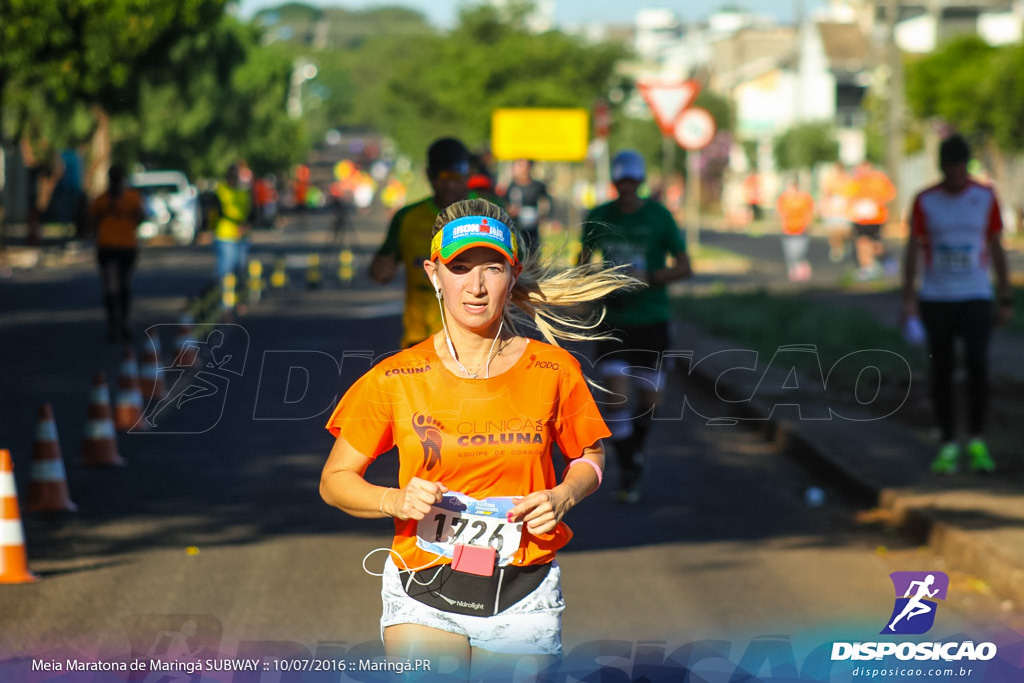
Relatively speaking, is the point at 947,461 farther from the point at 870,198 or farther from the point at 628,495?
the point at 870,198

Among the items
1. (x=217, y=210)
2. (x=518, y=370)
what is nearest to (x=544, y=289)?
(x=518, y=370)

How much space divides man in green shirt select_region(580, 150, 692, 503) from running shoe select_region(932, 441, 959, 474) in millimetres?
1840

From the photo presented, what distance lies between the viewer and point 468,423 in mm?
3822

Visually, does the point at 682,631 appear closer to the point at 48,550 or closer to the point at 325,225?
the point at 48,550

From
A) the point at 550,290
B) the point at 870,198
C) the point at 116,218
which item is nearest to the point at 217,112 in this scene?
the point at 870,198

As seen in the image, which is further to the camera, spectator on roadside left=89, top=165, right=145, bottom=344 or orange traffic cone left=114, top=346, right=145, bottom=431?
spectator on roadside left=89, top=165, right=145, bottom=344

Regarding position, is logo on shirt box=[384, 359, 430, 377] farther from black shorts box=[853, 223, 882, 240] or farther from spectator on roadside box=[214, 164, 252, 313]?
black shorts box=[853, 223, 882, 240]

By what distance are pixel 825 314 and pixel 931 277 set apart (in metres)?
9.55

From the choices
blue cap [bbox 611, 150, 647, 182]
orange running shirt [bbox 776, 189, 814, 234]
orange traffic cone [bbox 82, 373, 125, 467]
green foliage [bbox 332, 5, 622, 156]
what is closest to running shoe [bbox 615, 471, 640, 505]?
blue cap [bbox 611, 150, 647, 182]

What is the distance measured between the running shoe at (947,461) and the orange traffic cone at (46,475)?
17.1 ft

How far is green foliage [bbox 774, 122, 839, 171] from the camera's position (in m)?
75.9

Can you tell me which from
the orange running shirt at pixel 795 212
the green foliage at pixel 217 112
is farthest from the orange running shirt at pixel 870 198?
the green foliage at pixel 217 112

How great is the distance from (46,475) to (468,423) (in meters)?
5.39

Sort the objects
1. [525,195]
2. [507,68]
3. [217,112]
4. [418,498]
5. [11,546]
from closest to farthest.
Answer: [418,498]
[11,546]
[525,195]
[507,68]
[217,112]
